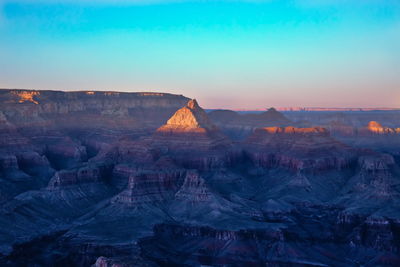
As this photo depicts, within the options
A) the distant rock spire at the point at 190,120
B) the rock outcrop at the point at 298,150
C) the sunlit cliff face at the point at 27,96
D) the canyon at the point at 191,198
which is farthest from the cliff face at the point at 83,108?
the rock outcrop at the point at 298,150

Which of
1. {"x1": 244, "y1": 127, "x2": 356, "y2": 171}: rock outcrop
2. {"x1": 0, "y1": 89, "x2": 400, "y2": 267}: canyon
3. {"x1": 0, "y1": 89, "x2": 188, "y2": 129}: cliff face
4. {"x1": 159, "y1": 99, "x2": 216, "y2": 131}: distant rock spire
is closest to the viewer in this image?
{"x1": 0, "y1": 89, "x2": 400, "y2": 267}: canyon

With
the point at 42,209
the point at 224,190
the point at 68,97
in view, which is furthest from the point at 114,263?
the point at 68,97

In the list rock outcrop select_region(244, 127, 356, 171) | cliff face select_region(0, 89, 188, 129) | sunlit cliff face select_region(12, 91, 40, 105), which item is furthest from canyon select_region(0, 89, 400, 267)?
sunlit cliff face select_region(12, 91, 40, 105)

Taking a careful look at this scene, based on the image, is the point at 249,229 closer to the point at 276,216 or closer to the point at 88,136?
the point at 276,216

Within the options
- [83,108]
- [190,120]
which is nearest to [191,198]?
[190,120]

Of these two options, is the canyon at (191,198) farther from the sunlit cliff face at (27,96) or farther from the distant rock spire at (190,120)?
the sunlit cliff face at (27,96)

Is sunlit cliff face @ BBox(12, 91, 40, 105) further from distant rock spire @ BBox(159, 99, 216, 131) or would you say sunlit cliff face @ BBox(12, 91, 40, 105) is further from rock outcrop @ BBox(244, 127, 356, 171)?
rock outcrop @ BBox(244, 127, 356, 171)

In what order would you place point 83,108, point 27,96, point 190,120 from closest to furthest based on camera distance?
point 190,120 → point 27,96 → point 83,108

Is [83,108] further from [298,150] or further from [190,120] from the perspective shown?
[298,150]
